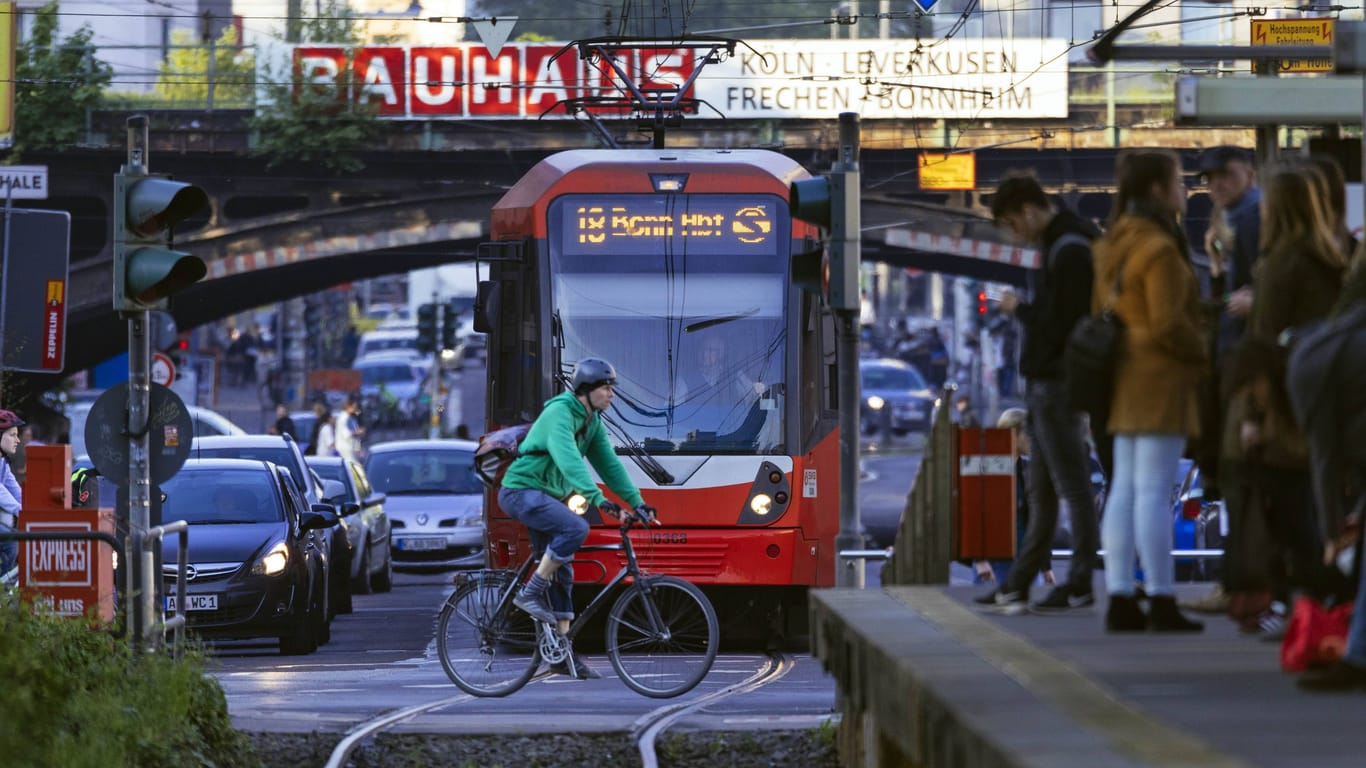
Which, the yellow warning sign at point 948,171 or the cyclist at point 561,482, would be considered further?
the yellow warning sign at point 948,171

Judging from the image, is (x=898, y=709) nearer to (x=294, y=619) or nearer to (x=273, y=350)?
(x=294, y=619)

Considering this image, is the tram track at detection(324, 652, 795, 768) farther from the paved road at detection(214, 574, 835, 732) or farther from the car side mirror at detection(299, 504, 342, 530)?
the car side mirror at detection(299, 504, 342, 530)

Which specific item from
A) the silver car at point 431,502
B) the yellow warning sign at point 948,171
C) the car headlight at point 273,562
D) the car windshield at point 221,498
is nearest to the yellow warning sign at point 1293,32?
the car windshield at point 221,498

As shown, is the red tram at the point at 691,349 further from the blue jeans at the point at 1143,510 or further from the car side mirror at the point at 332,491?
the blue jeans at the point at 1143,510

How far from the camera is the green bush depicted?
332 inches

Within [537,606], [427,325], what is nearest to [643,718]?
[537,606]

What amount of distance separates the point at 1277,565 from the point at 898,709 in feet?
4.46

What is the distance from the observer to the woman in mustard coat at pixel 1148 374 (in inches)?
297

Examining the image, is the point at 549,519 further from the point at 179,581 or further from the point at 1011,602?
the point at 1011,602

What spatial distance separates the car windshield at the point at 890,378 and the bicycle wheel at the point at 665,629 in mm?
49966

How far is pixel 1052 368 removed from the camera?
830 centimetres

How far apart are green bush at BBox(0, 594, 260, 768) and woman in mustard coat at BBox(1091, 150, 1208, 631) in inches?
136

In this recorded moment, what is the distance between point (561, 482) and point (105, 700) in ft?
10.9

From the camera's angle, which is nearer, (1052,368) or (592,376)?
(1052,368)
